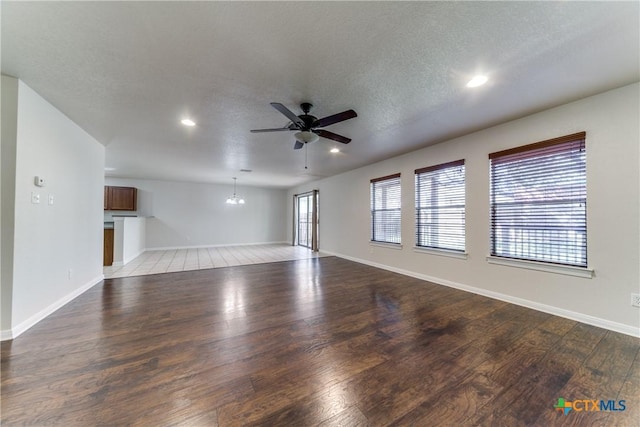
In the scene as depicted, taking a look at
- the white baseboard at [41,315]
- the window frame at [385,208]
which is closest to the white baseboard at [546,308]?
the window frame at [385,208]

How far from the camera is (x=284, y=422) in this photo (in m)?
1.28

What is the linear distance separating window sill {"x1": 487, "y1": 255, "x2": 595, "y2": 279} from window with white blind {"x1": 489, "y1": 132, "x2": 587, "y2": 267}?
66mm

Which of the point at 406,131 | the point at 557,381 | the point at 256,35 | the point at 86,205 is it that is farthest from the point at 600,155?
the point at 86,205

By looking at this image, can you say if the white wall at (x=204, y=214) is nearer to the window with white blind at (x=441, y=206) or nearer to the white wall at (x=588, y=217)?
the window with white blind at (x=441, y=206)

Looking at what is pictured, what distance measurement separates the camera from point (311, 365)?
1780mm

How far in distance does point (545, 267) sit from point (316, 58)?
3.57m

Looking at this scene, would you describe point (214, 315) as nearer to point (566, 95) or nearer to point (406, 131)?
point (406, 131)

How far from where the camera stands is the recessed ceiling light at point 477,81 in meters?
2.18

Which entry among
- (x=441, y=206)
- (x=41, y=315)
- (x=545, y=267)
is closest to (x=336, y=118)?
(x=441, y=206)

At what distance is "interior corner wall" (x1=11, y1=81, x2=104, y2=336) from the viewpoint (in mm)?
2258

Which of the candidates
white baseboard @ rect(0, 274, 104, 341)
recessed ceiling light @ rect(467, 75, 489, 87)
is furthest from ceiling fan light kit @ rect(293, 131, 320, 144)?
white baseboard @ rect(0, 274, 104, 341)

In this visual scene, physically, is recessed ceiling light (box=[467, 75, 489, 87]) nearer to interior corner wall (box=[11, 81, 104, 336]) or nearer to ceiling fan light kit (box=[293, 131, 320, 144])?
ceiling fan light kit (box=[293, 131, 320, 144])

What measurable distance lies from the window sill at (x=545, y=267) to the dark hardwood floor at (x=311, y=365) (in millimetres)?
538

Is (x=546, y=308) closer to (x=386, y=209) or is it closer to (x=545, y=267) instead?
(x=545, y=267)
